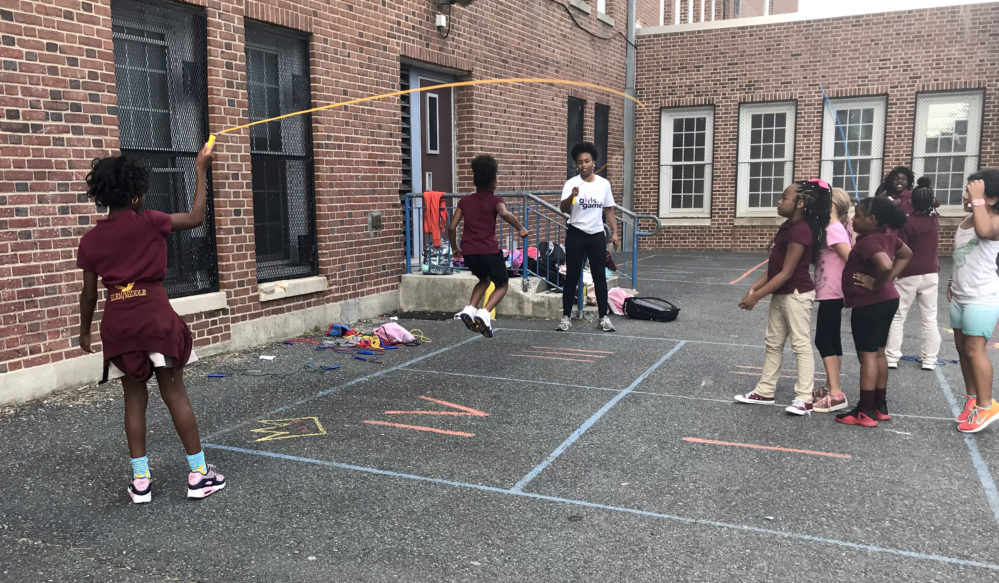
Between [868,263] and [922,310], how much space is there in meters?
1.80


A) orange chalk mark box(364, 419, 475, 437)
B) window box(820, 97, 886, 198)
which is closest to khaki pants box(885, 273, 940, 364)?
orange chalk mark box(364, 419, 475, 437)

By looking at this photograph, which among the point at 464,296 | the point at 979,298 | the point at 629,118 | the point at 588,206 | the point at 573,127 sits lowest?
the point at 464,296

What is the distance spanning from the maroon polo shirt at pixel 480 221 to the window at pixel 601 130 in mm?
8659

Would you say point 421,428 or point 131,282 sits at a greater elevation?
point 131,282

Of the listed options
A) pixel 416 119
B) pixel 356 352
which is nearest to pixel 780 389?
pixel 356 352

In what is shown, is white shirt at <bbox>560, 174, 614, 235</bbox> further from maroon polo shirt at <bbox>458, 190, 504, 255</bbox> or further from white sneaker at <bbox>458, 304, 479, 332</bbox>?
white sneaker at <bbox>458, 304, 479, 332</bbox>

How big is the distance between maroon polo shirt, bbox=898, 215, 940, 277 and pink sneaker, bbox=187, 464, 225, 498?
197 inches

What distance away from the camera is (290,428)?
15.5 ft

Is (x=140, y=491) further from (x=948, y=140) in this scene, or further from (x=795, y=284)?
(x=948, y=140)

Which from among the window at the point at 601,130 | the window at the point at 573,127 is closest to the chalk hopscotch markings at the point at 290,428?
the window at the point at 573,127

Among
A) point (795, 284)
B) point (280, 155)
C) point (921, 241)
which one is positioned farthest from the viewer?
point (280, 155)

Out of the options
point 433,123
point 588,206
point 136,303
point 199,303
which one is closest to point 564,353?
point 588,206

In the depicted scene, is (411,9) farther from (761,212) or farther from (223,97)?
(761,212)

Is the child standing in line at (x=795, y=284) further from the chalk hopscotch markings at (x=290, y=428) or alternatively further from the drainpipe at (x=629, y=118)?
the drainpipe at (x=629, y=118)
